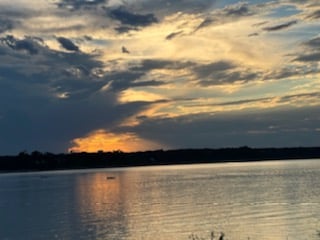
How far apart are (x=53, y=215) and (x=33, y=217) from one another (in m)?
1.86

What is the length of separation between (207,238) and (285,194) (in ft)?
115

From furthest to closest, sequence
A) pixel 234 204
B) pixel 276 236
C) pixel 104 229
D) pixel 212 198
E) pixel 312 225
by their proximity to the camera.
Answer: pixel 212 198 < pixel 234 204 < pixel 104 229 < pixel 312 225 < pixel 276 236

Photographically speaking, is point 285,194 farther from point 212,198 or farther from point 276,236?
point 276,236

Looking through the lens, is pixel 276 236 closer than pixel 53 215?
Yes

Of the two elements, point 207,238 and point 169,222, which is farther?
point 169,222

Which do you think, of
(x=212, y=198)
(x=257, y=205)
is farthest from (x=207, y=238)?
(x=212, y=198)

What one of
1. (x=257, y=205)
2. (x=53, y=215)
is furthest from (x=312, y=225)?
(x=53, y=215)

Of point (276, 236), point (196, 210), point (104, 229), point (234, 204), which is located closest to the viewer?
point (276, 236)

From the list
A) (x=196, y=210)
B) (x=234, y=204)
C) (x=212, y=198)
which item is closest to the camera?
(x=196, y=210)

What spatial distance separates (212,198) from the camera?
6450 centimetres

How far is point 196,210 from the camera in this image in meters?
50.7

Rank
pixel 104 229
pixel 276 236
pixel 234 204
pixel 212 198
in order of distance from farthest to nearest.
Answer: pixel 212 198, pixel 234 204, pixel 104 229, pixel 276 236

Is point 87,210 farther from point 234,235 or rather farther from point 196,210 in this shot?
point 234,235

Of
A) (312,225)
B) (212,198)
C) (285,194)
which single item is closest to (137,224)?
(312,225)
